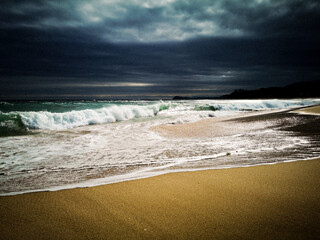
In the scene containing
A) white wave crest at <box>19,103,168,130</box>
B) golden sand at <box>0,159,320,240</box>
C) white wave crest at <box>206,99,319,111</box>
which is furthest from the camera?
white wave crest at <box>206,99,319,111</box>

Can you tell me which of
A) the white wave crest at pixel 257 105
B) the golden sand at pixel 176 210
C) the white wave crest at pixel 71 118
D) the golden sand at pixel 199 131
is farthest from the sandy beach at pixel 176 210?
the white wave crest at pixel 257 105

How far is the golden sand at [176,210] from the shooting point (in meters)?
1.55

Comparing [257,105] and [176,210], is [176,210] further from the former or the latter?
[257,105]

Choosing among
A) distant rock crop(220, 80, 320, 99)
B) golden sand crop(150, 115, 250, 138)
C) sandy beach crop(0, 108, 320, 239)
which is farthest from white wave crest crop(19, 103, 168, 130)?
distant rock crop(220, 80, 320, 99)

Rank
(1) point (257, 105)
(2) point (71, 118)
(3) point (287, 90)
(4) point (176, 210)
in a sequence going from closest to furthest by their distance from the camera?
(4) point (176, 210), (2) point (71, 118), (1) point (257, 105), (3) point (287, 90)

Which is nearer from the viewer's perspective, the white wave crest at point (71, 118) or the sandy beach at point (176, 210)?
the sandy beach at point (176, 210)

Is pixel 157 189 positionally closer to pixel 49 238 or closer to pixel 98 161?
pixel 49 238

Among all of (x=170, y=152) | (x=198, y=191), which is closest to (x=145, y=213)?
(x=198, y=191)

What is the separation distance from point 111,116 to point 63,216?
12.3 m

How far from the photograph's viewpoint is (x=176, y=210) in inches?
72.6

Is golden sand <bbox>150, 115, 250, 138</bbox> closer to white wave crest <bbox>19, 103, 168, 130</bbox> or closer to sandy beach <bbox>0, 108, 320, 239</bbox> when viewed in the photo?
sandy beach <bbox>0, 108, 320, 239</bbox>

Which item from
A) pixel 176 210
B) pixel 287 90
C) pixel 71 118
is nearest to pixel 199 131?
pixel 176 210

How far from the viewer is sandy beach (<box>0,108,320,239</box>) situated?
1552 mm

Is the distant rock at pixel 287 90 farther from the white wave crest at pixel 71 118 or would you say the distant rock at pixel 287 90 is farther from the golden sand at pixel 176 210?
the golden sand at pixel 176 210
